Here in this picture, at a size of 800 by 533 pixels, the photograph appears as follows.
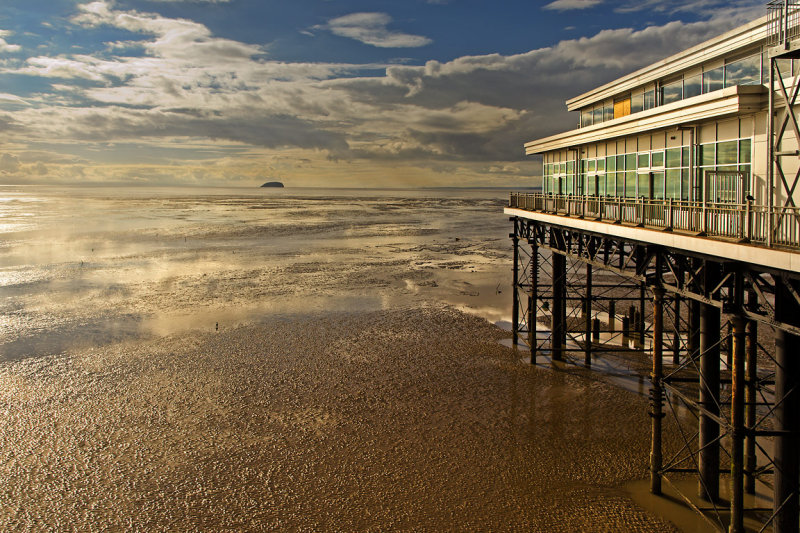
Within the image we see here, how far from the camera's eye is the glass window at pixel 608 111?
925 inches

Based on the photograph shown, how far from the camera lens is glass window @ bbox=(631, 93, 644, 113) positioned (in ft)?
68.5

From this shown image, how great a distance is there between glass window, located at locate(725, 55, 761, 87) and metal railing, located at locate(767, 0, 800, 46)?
237cm

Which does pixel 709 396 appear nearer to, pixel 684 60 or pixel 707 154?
pixel 707 154

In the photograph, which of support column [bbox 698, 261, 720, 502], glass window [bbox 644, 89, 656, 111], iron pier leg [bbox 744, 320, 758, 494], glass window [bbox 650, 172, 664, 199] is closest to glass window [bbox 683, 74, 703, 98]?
glass window [bbox 644, 89, 656, 111]

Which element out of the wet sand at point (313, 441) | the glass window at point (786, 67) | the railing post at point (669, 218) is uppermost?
the glass window at point (786, 67)

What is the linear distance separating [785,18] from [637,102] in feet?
35.2

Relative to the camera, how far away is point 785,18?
10703mm

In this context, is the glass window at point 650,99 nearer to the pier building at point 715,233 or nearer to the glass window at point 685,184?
the pier building at point 715,233

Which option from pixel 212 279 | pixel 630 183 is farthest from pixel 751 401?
pixel 212 279

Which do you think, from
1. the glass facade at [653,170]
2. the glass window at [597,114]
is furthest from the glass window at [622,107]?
the glass facade at [653,170]

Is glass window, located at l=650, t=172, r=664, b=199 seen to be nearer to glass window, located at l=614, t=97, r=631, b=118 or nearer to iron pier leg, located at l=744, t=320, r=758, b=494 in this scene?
glass window, located at l=614, t=97, r=631, b=118

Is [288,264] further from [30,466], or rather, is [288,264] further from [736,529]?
[736,529]

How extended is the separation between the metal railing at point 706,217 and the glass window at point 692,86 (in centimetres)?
426

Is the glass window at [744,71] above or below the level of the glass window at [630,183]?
above
